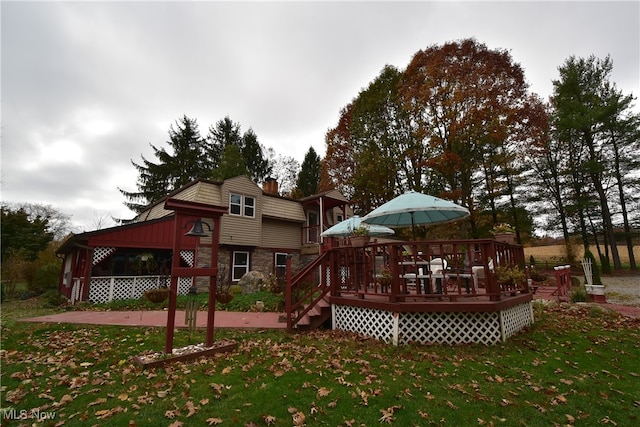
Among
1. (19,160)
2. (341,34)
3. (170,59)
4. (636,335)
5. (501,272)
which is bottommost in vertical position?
(636,335)

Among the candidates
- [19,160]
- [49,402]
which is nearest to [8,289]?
[19,160]

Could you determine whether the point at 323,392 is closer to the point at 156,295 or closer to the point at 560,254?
the point at 156,295

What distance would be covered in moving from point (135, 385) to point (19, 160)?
11.9 metres

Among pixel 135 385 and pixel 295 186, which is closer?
pixel 135 385

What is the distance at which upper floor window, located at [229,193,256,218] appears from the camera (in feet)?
49.1

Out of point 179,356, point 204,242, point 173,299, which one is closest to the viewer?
point 179,356

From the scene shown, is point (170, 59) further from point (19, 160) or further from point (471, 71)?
point (471, 71)

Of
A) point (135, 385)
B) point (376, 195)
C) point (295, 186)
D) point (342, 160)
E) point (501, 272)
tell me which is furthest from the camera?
point (295, 186)

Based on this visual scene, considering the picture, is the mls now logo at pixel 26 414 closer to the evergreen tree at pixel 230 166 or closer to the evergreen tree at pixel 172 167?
the evergreen tree at pixel 230 166

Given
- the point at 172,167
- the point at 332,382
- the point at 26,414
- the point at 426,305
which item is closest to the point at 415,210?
the point at 426,305

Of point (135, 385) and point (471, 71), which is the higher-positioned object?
point (471, 71)

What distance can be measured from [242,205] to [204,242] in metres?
2.77

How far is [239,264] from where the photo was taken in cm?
1522

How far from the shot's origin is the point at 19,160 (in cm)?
1057
